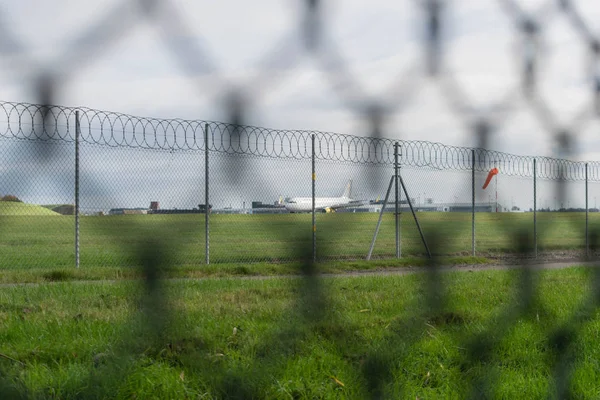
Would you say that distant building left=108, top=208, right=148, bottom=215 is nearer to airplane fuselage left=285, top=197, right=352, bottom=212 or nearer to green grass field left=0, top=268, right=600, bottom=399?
green grass field left=0, top=268, right=600, bottom=399

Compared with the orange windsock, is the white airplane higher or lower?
lower

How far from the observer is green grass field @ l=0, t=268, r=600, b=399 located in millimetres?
1525

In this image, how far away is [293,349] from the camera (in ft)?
6.04

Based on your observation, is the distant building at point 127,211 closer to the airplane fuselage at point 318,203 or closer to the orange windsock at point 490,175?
the airplane fuselage at point 318,203

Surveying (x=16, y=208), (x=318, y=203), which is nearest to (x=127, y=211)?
(x=16, y=208)

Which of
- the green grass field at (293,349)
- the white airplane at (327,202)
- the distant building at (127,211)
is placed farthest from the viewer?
the green grass field at (293,349)

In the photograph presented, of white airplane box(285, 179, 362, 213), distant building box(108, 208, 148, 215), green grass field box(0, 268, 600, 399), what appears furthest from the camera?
green grass field box(0, 268, 600, 399)

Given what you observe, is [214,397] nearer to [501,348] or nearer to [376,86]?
[376,86]

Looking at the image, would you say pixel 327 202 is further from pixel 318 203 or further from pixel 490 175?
pixel 490 175

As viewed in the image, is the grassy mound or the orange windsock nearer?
the grassy mound

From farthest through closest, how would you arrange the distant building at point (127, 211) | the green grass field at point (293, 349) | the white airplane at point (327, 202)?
the green grass field at point (293, 349)
the white airplane at point (327, 202)
the distant building at point (127, 211)

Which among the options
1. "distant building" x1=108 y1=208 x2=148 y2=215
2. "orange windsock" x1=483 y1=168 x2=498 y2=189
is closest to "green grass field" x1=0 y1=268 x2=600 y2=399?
"distant building" x1=108 y1=208 x2=148 y2=215

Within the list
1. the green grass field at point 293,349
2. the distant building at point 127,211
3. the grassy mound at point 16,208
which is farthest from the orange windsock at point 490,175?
the grassy mound at point 16,208

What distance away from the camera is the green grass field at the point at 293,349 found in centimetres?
153
